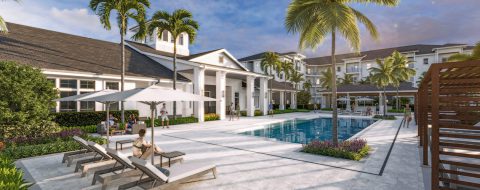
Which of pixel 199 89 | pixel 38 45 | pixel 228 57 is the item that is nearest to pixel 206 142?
pixel 199 89

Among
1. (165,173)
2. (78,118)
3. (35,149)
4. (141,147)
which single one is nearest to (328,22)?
(165,173)

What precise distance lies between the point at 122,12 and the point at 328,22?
45.6ft

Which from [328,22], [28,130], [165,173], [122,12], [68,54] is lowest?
[165,173]

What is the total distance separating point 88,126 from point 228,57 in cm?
1829

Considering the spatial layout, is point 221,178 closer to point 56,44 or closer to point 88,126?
point 88,126

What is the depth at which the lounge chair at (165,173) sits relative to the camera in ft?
17.7

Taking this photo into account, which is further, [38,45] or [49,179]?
[38,45]

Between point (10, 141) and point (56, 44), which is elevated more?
point (56, 44)

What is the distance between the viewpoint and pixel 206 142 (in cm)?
1276

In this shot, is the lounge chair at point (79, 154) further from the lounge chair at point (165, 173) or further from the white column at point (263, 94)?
the white column at point (263, 94)

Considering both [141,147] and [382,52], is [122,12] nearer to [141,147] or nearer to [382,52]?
[141,147]

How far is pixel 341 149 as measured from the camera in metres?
9.70

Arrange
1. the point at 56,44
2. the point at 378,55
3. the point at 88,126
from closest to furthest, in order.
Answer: the point at 88,126 → the point at 56,44 → the point at 378,55

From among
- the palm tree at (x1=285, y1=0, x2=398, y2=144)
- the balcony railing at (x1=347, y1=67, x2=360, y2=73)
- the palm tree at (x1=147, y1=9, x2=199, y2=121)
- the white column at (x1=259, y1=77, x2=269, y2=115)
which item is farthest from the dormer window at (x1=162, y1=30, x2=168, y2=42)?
the balcony railing at (x1=347, y1=67, x2=360, y2=73)
